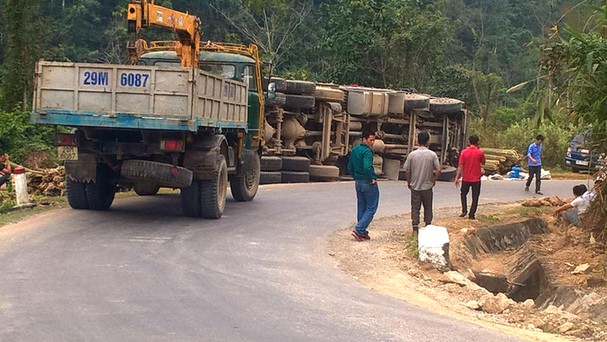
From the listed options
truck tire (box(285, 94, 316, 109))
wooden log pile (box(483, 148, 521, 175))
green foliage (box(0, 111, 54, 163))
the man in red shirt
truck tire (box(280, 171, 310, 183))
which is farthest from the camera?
wooden log pile (box(483, 148, 521, 175))

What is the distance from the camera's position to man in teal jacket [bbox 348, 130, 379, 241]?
12102mm

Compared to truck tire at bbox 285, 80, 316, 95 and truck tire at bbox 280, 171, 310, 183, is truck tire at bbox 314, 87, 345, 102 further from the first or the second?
truck tire at bbox 280, 171, 310, 183

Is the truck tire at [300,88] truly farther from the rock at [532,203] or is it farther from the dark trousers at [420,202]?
the dark trousers at [420,202]

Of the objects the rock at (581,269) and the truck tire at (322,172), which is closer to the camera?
the rock at (581,269)

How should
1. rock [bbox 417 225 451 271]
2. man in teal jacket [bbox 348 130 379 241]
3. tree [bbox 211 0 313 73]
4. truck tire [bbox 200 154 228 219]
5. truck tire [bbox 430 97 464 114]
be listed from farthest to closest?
1. tree [bbox 211 0 313 73]
2. truck tire [bbox 430 97 464 114]
3. truck tire [bbox 200 154 228 219]
4. man in teal jacket [bbox 348 130 379 241]
5. rock [bbox 417 225 451 271]

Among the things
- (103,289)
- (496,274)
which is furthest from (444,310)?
(496,274)

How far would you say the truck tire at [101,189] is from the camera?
1349 cm

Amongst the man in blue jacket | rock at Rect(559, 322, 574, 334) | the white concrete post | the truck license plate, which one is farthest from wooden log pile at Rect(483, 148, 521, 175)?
rock at Rect(559, 322, 574, 334)

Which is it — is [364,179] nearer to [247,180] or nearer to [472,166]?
[472,166]

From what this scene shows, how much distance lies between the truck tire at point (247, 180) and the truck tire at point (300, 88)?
5055mm

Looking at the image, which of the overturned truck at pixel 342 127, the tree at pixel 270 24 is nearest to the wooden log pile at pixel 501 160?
the overturned truck at pixel 342 127

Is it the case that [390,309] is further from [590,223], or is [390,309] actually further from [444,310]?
[590,223]

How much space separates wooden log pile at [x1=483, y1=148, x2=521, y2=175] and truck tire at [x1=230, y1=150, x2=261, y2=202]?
45.0ft

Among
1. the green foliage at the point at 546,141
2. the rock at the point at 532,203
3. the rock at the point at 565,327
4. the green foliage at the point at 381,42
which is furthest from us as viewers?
the green foliage at the point at 381,42
